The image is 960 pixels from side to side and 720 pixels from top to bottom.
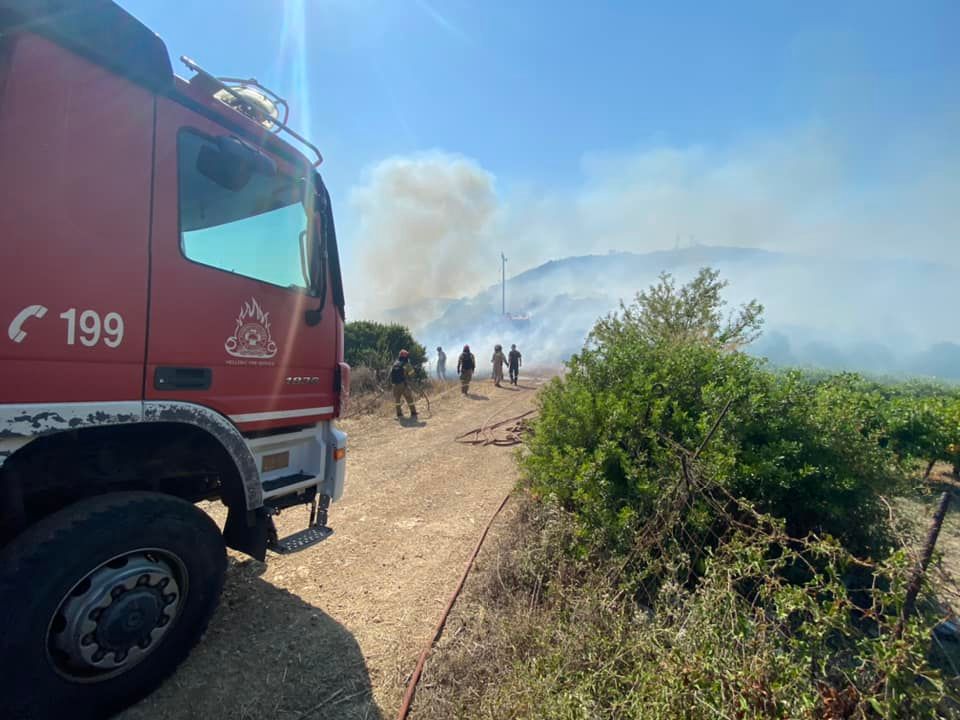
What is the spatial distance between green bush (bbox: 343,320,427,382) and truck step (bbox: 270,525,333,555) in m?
12.6

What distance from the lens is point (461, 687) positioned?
7.66ft

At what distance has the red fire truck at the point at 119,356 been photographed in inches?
69.2

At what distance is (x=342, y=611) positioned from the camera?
126 inches

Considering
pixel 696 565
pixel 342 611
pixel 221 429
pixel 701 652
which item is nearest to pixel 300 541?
pixel 342 611

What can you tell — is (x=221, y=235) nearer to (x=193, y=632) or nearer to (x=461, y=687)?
(x=193, y=632)

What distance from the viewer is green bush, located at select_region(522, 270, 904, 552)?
3.16 m

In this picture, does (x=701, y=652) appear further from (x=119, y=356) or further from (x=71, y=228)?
(x=71, y=228)

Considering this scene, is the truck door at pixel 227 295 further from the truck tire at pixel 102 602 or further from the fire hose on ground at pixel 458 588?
the fire hose on ground at pixel 458 588

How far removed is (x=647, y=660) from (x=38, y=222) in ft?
10.9

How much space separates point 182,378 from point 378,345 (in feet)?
51.6

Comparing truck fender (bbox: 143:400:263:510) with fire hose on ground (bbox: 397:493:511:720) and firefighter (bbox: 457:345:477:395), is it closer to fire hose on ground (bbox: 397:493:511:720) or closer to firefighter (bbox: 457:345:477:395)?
fire hose on ground (bbox: 397:493:511:720)

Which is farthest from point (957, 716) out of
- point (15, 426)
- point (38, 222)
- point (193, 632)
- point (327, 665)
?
point (38, 222)

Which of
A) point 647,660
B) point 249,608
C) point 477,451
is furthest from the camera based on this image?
point 477,451

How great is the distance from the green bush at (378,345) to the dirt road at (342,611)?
1024cm
